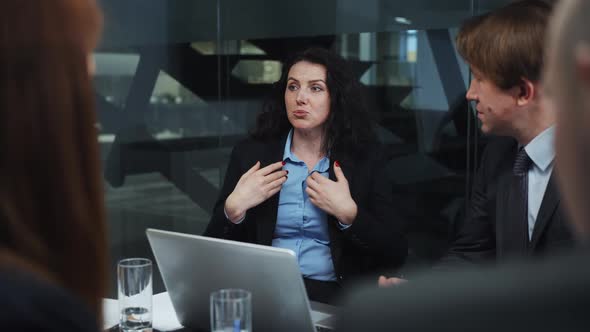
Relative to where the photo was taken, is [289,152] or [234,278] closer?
[234,278]

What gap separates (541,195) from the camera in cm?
210

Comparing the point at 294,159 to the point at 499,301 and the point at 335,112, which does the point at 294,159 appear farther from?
the point at 499,301

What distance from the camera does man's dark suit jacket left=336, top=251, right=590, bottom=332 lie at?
56 centimetres

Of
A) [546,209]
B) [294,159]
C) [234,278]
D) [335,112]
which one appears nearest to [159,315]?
[234,278]

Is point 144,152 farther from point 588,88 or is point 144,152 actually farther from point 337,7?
point 588,88

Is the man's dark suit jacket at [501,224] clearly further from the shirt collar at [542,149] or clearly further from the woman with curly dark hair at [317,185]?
the woman with curly dark hair at [317,185]

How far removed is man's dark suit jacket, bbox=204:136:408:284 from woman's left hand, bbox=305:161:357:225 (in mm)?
43

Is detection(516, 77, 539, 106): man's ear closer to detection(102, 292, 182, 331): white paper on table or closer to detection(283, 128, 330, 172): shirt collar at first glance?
detection(283, 128, 330, 172): shirt collar

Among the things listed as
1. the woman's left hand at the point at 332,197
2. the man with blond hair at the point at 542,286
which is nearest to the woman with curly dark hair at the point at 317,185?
the woman's left hand at the point at 332,197

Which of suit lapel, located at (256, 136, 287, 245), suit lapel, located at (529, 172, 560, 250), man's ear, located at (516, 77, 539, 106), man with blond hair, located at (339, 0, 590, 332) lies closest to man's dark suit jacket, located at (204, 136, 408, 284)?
suit lapel, located at (256, 136, 287, 245)

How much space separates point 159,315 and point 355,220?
832mm

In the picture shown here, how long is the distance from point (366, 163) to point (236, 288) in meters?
1.21

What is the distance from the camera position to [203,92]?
4.33 meters

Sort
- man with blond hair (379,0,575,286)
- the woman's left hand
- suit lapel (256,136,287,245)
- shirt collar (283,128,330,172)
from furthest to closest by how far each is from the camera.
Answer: shirt collar (283,128,330,172) < suit lapel (256,136,287,245) < the woman's left hand < man with blond hair (379,0,575,286)
